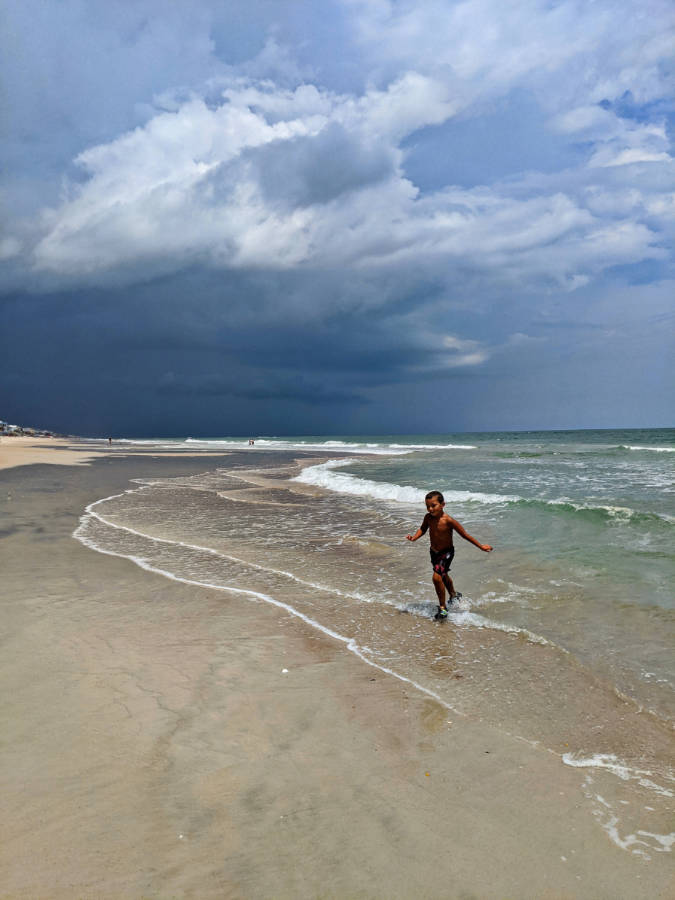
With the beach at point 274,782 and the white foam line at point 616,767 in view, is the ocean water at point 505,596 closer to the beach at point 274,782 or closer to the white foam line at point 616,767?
the white foam line at point 616,767

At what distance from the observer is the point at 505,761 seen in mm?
3799

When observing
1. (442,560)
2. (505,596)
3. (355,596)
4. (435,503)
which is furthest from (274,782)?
(505,596)

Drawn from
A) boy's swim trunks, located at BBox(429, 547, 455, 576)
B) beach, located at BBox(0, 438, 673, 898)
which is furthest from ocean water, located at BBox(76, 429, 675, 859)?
boy's swim trunks, located at BBox(429, 547, 455, 576)

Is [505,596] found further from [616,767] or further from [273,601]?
[616,767]

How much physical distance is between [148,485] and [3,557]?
1330cm

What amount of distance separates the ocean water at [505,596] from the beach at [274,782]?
0.11 meters

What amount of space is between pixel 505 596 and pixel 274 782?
5231 millimetres

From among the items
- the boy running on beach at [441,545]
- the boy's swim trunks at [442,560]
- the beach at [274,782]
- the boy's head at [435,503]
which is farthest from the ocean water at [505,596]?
the boy's head at [435,503]

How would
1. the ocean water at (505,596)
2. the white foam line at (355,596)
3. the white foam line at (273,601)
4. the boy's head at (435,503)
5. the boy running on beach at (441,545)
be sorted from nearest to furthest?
the ocean water at (505,596) → the white foam line at (273,601) → the white foam line at (355,596) → the boy running on beach at (441,545) → the boy's head at (435,503)

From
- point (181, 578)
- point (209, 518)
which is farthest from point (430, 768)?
point (209, 518)

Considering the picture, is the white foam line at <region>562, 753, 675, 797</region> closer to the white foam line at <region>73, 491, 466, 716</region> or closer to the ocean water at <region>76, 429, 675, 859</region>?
the ocean water at <region>76, 429, 675, 859</region>

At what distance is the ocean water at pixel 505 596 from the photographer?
4168 mm

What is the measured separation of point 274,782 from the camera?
347 cm

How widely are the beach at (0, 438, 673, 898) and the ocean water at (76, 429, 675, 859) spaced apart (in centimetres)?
11
